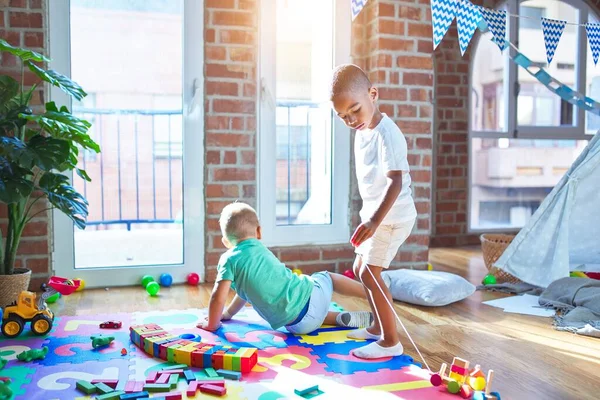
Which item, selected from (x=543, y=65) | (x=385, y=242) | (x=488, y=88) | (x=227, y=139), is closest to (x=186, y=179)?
(x=227, y=139)

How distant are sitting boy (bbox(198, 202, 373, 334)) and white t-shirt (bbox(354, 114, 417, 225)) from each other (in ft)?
1.27

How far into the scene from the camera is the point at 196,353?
1757 millimetres

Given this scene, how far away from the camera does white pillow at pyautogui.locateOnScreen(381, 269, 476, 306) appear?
2.56 m

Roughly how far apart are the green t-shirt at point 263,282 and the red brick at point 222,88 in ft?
3.94

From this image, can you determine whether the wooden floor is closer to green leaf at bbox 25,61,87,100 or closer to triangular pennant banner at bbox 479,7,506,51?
green leaf at bbox 25,61,87,100

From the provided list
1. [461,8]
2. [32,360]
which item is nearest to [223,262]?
[32,360]

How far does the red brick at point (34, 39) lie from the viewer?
2717 mm

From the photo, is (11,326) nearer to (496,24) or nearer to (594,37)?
(496,24)

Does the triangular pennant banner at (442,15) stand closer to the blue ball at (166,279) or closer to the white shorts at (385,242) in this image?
the white shorts at (385,242)

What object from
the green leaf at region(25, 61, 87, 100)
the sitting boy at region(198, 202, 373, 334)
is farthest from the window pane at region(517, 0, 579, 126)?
the green leaf at region(25, 61, 87, 100)

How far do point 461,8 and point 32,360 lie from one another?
2.16 metres

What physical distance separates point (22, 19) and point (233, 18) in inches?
39.1

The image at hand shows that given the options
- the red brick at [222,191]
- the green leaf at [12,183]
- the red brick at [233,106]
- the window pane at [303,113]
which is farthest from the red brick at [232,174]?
the green leaf at [12,183]

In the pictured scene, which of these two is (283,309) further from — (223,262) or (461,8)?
(461,8)
